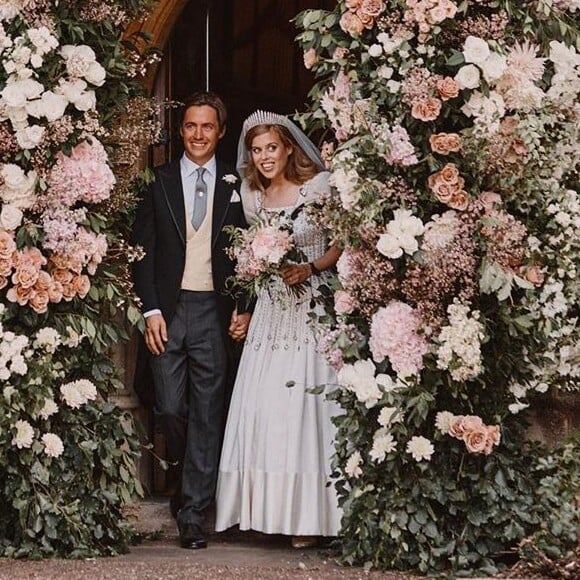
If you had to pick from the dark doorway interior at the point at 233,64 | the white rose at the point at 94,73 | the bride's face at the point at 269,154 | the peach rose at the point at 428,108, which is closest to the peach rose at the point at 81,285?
the white rose at the point at 94,73

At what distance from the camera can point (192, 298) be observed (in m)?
7.42

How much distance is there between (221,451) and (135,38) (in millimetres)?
2126

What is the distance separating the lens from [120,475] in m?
7.06

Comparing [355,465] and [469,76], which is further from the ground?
[469,76]

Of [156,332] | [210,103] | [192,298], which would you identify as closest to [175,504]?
[156,332]

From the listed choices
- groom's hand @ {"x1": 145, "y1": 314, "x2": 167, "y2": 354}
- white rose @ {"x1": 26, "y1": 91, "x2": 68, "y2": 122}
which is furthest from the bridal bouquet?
white rose @ {"x1": 26, "y1": 91, "x2": 68, "y2": 122}

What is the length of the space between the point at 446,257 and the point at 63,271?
5.87 feet

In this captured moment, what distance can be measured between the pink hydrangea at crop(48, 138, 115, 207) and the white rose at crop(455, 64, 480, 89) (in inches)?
66.5

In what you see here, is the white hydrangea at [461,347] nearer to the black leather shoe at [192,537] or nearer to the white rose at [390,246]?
the white rose at [390,246]

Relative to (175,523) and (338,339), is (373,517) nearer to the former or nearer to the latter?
(338,339)

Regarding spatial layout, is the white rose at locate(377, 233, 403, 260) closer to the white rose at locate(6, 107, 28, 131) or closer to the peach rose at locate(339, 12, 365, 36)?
the peach rose at locate(339, 12, 365, 36)

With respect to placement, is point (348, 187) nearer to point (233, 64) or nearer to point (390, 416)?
point (390, 416)

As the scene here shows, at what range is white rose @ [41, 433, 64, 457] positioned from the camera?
22.1ft

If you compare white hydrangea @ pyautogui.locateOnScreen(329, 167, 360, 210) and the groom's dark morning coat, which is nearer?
white hydrangea @ pyautogui.locateOnScreen(329, 167, 360, 210)
